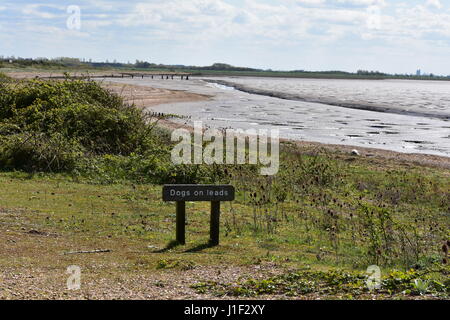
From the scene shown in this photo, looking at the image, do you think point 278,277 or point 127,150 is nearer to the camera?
point 278,277

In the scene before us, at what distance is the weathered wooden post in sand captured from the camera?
12000 millimetres

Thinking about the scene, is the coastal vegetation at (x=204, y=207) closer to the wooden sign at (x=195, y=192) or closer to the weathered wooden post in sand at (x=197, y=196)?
the weathered wooden post in sand at (x=197, y=196)

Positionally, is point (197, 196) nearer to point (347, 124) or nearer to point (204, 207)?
point (204, 207)

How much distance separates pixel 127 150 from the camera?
21719 mm

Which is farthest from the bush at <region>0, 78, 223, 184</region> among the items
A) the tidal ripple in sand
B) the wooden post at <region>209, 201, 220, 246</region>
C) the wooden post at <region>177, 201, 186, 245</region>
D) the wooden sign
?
A: the tidal ripple in sand

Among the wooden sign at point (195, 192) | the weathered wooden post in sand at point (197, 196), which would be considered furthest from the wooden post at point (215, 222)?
the wooden sign at point (195, 192)

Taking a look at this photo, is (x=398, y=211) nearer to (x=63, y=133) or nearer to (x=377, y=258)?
(x=377, y=258)

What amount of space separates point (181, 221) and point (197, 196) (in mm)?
696

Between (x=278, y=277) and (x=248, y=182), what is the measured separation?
10032 millimetres

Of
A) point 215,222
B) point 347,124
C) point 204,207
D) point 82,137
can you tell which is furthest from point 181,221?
point 347,124

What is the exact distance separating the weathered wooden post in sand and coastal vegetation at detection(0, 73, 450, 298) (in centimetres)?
28

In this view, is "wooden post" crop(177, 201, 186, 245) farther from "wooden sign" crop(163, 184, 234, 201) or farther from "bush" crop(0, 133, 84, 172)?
"bush" crop(0, 133, 84, 172)
